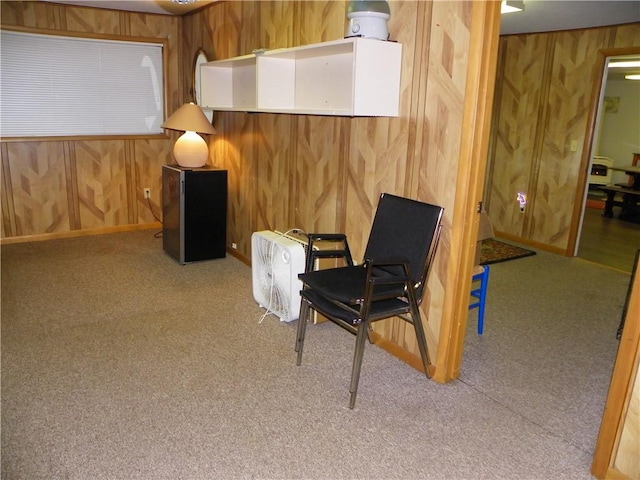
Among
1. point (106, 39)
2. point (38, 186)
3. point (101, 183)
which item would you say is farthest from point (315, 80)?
point (38, 186)

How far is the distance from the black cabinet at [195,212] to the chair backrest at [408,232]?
2.07m

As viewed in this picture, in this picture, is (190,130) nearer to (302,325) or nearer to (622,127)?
(302,325)

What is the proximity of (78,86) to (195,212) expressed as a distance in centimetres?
197

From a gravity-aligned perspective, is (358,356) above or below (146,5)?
below

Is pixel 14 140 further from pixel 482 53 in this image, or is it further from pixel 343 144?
pixel 482 53

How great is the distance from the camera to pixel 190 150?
4523 millimetres

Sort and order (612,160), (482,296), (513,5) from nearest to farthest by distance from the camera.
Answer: (482,296) < (513,5) < (612,160)

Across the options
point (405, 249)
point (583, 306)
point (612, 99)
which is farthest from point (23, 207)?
point (612, 99)

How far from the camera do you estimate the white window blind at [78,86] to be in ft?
15.9

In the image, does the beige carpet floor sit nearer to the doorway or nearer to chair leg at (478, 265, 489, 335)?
chair leg at (478, 265, 489, 335)

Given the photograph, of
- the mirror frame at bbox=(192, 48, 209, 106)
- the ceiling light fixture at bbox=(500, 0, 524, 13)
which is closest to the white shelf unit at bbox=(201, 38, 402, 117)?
the mirror frame at bbox=(192, 48, 209, 106)

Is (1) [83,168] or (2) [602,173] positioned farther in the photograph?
(2) [602,173]

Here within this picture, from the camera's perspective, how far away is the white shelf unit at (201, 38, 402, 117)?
108 inches

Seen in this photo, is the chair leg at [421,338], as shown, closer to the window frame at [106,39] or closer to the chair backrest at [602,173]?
the window frame at [106,39]
